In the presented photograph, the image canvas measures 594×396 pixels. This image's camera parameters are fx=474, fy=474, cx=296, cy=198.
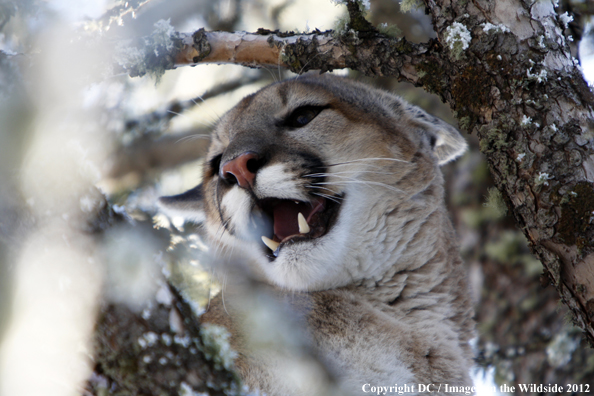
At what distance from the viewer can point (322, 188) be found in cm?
237

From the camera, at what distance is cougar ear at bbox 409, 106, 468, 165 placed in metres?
2.89

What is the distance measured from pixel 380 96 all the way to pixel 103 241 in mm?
1997

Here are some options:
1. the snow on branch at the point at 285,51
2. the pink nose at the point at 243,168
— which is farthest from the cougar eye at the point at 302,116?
the pink nose at the point at 243,168

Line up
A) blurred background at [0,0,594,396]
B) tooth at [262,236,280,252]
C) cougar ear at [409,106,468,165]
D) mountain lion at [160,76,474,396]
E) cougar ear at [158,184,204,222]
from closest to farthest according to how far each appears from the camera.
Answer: blurred background at [0,0,594,396], mountain lion at [160,76,474,396], tooth at [262,236,280,252], cougar ear at [409,106,468,165], cougar ear at [158,184,204,222]

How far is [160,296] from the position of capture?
1.85 meters

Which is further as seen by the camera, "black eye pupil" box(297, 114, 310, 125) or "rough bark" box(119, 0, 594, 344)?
"black eye pupil" box(297, 114, 310, 125)

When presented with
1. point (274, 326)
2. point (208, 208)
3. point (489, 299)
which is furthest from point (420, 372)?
point (489, 299)

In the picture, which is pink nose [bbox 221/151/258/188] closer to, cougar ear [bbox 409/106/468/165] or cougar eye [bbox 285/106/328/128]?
cougar eye [bbox 285/106/328/128]

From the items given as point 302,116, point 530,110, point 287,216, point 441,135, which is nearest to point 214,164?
point 302,116

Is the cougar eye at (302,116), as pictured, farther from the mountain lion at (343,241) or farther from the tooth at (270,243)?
the tooth at (270,243)

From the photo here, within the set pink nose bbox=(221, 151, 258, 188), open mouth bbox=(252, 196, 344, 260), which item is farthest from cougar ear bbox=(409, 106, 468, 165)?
pink nose bbox=(221, 151, 258, 188)

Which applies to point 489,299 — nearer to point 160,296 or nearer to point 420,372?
point 420,372

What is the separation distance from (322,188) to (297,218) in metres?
0.21

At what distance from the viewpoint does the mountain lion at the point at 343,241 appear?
89.9 inches
